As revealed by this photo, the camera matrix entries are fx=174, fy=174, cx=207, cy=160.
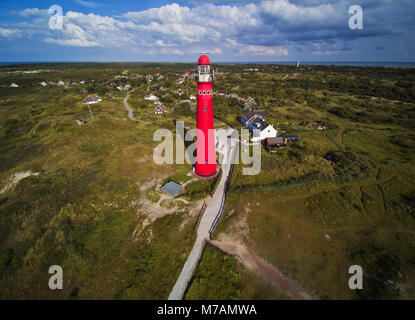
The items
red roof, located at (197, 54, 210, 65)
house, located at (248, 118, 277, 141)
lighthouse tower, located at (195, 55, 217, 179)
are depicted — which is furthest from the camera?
house, located at (248, 118, 277, 141)

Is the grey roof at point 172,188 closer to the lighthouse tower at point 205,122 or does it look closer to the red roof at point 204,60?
the lighthouse tower at point 205,122

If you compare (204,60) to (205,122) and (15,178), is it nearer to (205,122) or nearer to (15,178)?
(205,122)

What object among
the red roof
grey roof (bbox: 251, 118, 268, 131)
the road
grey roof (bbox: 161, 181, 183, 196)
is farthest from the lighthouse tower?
grey roof (bbox: 251, 118, 268, 131)

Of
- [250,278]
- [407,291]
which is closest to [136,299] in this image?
[250,278]

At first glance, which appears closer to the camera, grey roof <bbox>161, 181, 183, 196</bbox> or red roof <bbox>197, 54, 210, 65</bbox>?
red roof <bbox>197, 54, 210, 65</bbox>

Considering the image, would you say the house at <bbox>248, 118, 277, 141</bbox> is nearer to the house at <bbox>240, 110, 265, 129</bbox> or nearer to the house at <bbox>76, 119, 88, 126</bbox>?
the house at <bbox>240, 110, 265, 129</bbox>

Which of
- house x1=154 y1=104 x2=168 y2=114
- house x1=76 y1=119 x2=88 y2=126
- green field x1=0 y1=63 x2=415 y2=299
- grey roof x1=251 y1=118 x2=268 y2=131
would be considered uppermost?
house x1=154 y1=104 x2=168 y2=114
